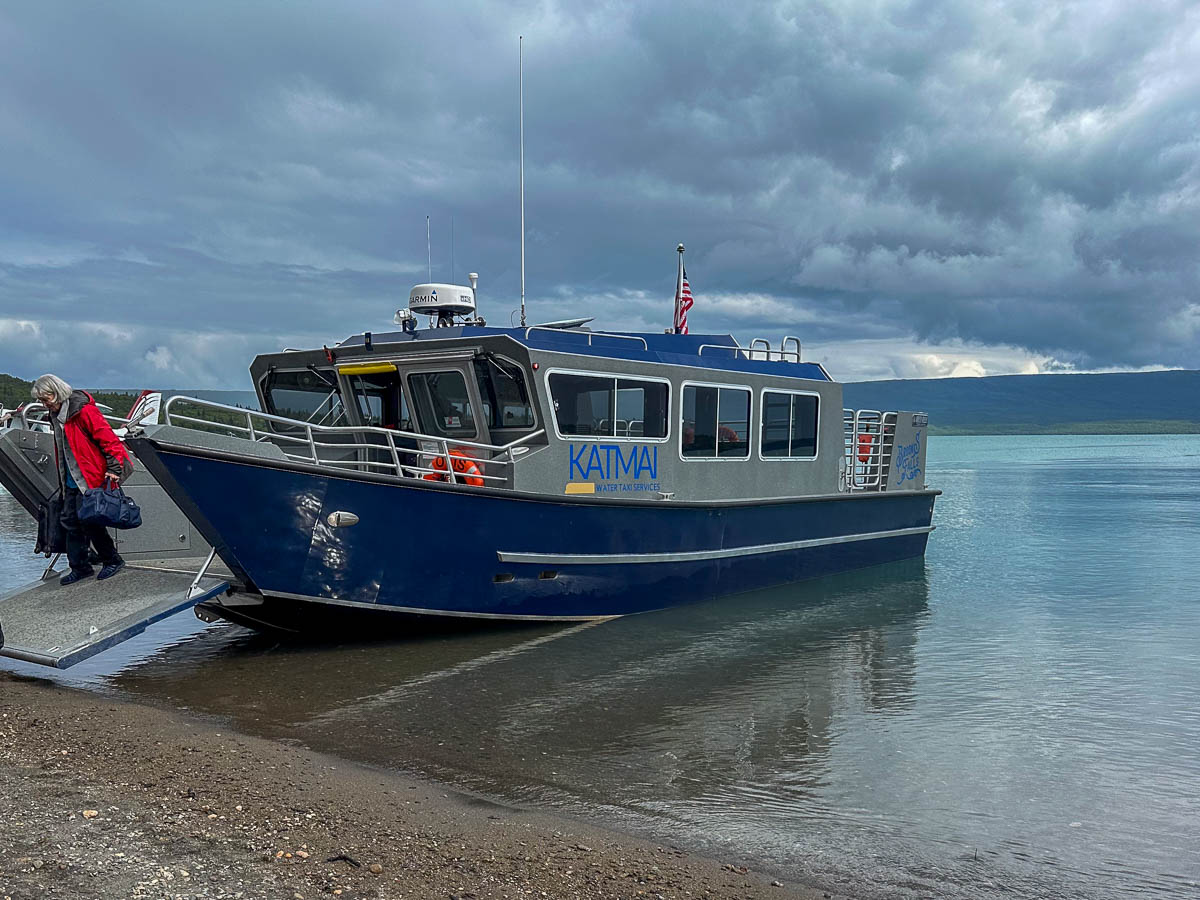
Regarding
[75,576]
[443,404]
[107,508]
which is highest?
[443,404]

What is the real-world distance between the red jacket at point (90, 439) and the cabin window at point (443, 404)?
3.13 metres

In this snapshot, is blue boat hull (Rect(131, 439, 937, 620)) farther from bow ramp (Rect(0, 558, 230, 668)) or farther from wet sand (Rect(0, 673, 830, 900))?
wet sand (Rect(0, 673, 830, 900))

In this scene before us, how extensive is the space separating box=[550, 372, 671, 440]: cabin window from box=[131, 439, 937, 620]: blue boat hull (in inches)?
30.9

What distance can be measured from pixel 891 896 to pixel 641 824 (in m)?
1.32

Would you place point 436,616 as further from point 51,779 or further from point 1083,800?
point 1083,800

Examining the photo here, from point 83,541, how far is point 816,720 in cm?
611

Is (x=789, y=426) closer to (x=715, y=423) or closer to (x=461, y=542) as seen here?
(x=715, y=423)

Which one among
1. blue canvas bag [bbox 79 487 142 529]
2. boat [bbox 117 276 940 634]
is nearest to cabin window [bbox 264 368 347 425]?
boat [bbox 117 276 940 634]

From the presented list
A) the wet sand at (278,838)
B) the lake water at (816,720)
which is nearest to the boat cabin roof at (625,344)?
the lake water at (816,720)

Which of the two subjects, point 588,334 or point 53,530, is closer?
point 53,530

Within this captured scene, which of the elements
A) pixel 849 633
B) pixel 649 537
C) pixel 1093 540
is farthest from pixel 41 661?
pixel 1093 540

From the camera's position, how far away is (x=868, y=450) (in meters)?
14.0

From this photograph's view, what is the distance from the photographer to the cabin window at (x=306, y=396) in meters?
10.6

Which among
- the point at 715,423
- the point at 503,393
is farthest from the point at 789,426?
the point at 503,393
